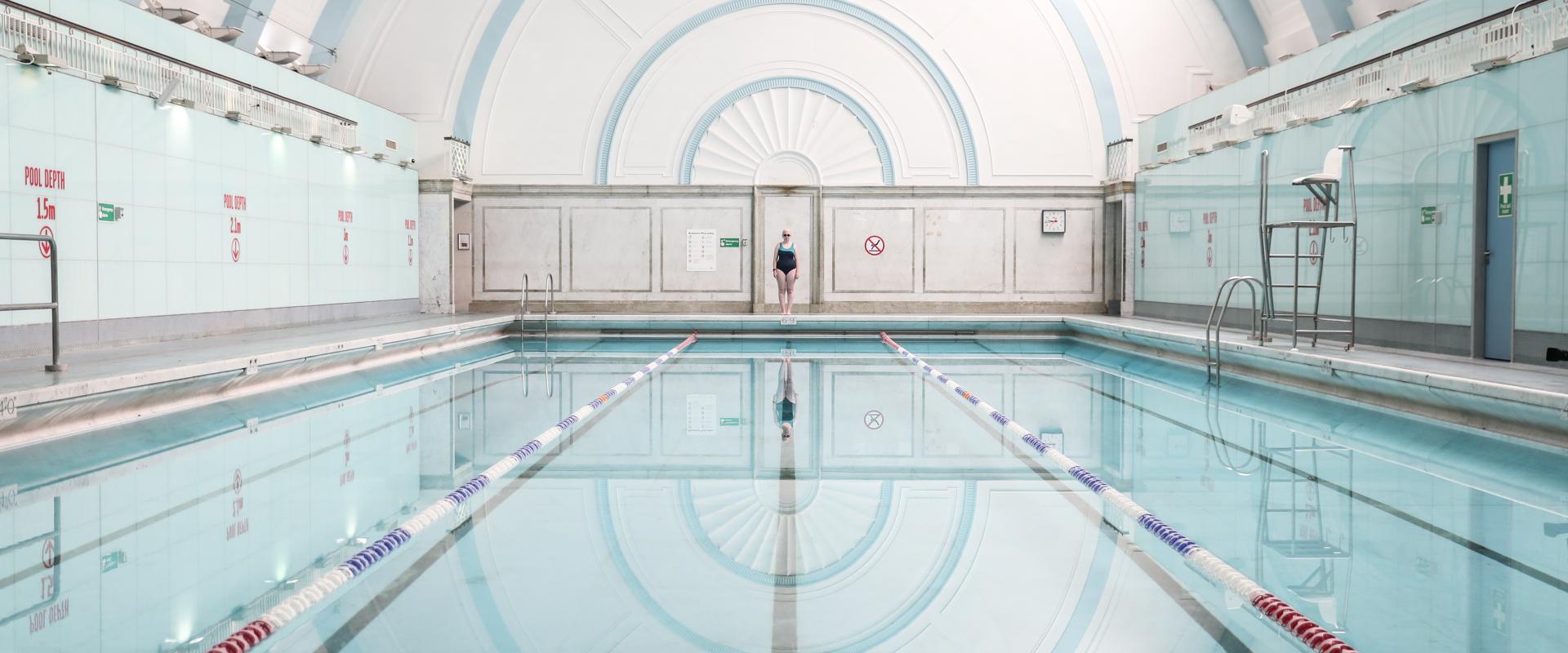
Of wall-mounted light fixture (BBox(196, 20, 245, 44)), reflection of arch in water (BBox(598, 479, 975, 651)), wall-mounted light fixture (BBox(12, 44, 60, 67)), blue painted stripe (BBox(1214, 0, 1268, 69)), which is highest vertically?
blue painted stripe (BBox(1214, 0, 1268, 69))

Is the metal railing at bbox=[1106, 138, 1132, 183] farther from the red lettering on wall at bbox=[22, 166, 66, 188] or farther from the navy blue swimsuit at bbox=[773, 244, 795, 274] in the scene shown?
the red lettering on wall at bbox=[22, 166, 66, 188]

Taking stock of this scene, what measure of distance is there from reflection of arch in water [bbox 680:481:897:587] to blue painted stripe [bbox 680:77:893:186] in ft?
45.6

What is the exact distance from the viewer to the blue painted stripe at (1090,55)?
17.6 m

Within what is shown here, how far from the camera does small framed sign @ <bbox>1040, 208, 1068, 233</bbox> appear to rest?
58.0ft

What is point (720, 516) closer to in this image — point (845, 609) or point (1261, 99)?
point (845, 609)

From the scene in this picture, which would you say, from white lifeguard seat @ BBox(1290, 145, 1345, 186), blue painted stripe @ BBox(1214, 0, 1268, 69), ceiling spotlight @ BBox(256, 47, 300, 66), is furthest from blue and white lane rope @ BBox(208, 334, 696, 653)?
blue painted stripe @ BBox(1214, 0, 1268, 69)

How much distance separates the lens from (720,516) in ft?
13.4

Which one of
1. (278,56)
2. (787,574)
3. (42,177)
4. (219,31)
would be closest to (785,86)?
(278,56)

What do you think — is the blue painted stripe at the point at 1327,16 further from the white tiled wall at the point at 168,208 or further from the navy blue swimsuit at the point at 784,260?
the white tiled wall at the point at 168,208

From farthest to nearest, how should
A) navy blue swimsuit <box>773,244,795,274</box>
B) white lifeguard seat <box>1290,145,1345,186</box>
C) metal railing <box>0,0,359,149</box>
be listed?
1. navy blue swimsuit <box>773,244,795,274</box>
2. white lifeguard seat <box>1290,145,1345,186</box>
3. metal railing <box>0,0,359,149</box>

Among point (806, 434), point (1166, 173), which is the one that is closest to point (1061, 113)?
point (1166, 173)

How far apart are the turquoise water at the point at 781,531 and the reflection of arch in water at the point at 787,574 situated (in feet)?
0.05

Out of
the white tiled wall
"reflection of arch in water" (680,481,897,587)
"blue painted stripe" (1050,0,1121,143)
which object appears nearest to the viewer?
"reflection of arch in water" (680,481,897,587)

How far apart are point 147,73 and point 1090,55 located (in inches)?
→ 542
